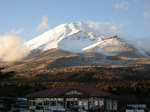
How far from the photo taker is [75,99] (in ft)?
160

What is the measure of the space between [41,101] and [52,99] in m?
2.35

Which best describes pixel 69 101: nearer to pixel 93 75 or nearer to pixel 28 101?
pixel 28 101

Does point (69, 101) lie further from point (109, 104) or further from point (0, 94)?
point (0, 94)

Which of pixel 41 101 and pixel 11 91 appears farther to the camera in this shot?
pixel 41 101

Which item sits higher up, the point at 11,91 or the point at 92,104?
the point at 11,91

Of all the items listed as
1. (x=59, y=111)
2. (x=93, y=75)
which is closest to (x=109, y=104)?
(x=59, y=111)

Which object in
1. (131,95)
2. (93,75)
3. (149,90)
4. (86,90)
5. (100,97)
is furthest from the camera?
(93,75)

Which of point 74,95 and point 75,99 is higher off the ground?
point 74,95

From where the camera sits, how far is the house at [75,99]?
4750 centimetres

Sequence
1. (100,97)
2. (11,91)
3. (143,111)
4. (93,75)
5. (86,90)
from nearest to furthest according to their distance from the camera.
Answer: (11,91) → (143,111) → (100,97) → (86,90) → (93,75)

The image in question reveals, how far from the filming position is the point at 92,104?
48125mm

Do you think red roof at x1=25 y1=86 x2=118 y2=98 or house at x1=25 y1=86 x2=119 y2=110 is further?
red roof at x1=25 y1=86 x2=118 y2=98

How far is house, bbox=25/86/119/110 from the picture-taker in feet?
156

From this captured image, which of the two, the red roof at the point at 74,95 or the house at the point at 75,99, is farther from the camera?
the red roof at the point at 74,95
